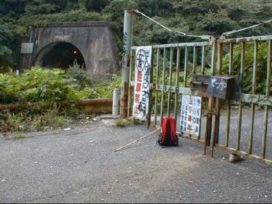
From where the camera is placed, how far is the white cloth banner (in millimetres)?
6891

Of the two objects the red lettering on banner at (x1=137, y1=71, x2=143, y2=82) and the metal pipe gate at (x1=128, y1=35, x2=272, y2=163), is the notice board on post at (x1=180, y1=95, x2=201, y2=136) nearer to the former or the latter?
the metal pipe gate at (x1=128, y1=35, x2=272, y2=163)

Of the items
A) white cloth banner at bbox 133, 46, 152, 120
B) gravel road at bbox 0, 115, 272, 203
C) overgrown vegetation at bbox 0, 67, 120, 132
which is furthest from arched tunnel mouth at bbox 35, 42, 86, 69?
gravel road at bbox 0, 115, 272, 203

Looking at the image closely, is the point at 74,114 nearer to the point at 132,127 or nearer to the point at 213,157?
the point at 132,127

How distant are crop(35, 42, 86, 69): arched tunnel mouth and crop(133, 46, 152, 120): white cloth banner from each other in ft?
59.2

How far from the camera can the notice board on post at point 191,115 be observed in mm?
5660

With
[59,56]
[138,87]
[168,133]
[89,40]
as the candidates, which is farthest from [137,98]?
[59,56]

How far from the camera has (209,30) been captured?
75.2 ft

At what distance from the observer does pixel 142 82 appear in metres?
7.03

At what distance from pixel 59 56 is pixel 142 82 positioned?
69.5ft

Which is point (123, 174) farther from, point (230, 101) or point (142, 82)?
point (142, 82)

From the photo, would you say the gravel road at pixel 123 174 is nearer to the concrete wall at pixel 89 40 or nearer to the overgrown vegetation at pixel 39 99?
the overgrown vegetation at pixel 39 99

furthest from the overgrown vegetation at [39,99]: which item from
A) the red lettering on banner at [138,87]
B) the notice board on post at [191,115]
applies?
the notice board on post at [191,115]

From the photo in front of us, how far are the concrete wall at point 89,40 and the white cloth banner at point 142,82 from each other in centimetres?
1439

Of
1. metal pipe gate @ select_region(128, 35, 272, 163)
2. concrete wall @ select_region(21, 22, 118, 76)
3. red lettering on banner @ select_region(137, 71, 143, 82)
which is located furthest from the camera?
concrete wall @ select_region(21, 22, 118, 76)
